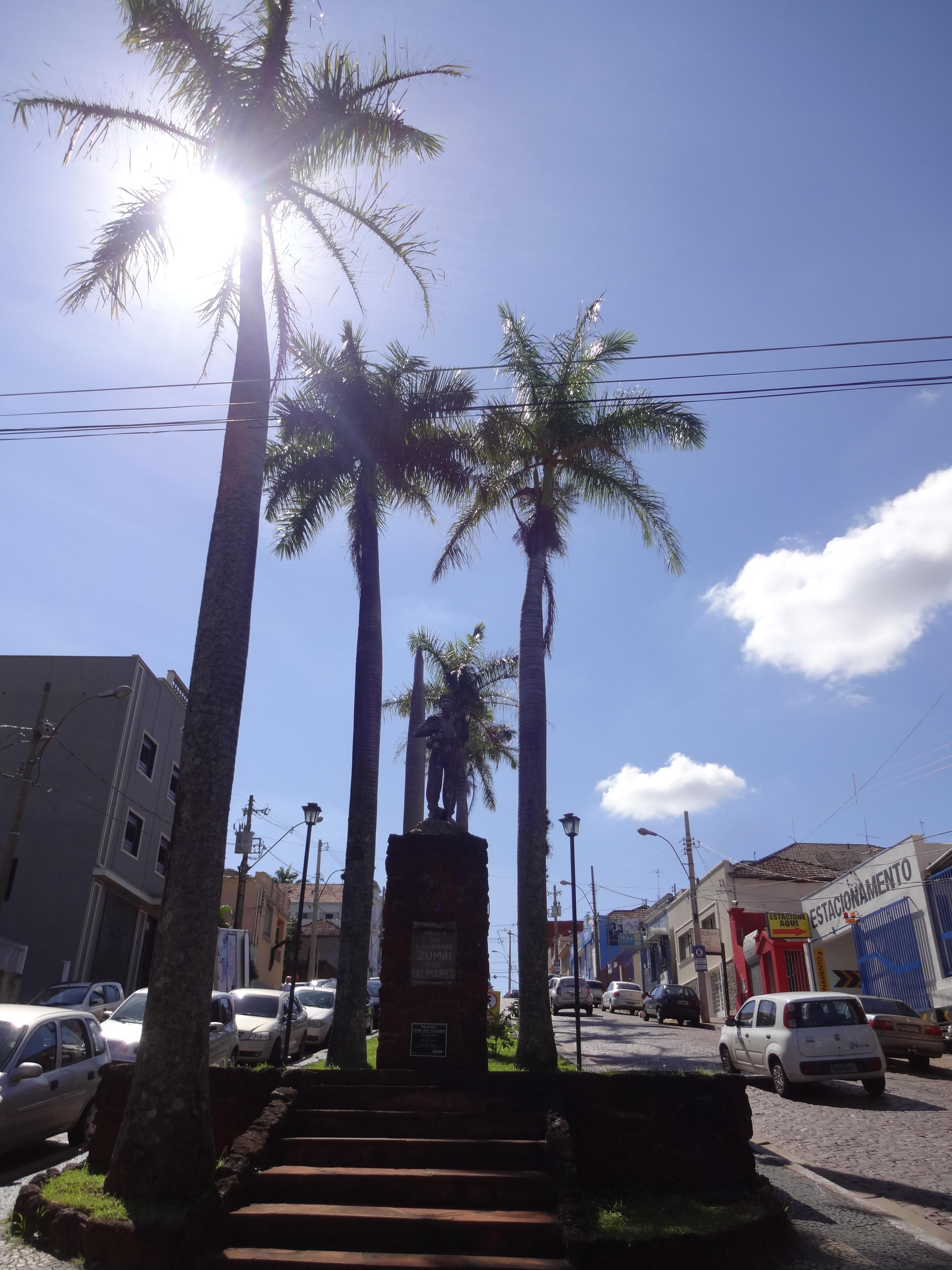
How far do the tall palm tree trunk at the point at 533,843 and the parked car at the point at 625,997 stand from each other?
2649cm

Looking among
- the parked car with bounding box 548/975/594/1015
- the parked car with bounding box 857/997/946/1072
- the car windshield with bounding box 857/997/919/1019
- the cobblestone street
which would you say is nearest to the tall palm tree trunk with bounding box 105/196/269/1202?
the cobblestone street

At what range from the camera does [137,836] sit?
28047 mm

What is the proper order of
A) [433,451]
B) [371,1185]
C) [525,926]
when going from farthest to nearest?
[433,451] < [525,926] < [371,1185]

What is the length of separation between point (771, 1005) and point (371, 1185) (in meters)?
9.49

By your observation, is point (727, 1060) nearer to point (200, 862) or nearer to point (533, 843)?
point (533, 843)

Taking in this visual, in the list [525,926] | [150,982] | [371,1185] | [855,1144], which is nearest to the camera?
[371,1185]

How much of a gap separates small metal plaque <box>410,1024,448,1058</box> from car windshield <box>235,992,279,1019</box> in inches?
350

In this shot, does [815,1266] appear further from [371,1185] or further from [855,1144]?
[855,1144]

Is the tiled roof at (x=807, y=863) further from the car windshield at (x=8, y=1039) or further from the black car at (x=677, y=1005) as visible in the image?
the car windshield at (x=8, y=1039)

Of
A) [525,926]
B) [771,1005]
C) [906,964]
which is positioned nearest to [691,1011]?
[906,964]

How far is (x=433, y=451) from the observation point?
54.4ft

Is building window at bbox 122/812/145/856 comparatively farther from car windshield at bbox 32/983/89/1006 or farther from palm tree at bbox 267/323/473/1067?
palm tree at bbox 267/323/473/1067

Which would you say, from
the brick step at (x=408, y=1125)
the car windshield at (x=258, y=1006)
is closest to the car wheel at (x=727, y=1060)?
the car windshield at (x=258, y=1006)

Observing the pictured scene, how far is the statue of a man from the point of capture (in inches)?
452
